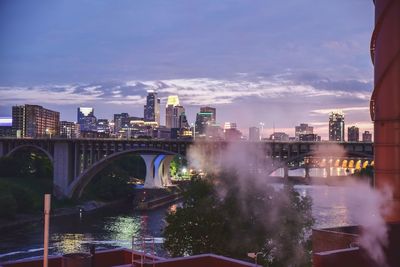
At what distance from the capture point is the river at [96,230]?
48.6m

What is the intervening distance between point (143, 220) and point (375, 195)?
58711mm

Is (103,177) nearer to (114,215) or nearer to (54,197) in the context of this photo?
(54,197)

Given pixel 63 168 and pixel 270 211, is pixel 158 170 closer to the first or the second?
pixel 63 168

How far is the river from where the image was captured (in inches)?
1914

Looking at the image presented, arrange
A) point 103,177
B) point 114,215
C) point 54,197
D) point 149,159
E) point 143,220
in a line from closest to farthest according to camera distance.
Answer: point 143,220 → point 114,215 → point 54,197 → point 103,177 → point 149,159

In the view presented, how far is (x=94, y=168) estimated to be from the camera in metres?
81.6

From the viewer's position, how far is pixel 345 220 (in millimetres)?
58625

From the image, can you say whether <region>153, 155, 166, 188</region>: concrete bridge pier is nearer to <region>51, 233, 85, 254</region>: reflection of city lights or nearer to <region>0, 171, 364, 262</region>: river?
<region>0, 171, 364, 262</region>: river

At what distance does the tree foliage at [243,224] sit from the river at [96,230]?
39.9 ft

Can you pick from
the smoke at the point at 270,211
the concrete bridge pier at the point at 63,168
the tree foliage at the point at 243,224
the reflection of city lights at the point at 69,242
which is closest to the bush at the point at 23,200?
the concrete bridge pier at the point at 63,168

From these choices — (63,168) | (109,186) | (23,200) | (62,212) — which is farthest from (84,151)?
(23,200)

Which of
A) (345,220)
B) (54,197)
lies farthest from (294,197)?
(54,197)

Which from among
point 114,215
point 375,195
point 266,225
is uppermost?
point 375,195

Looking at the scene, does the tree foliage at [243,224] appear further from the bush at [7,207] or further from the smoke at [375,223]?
the bush at [7,207]
